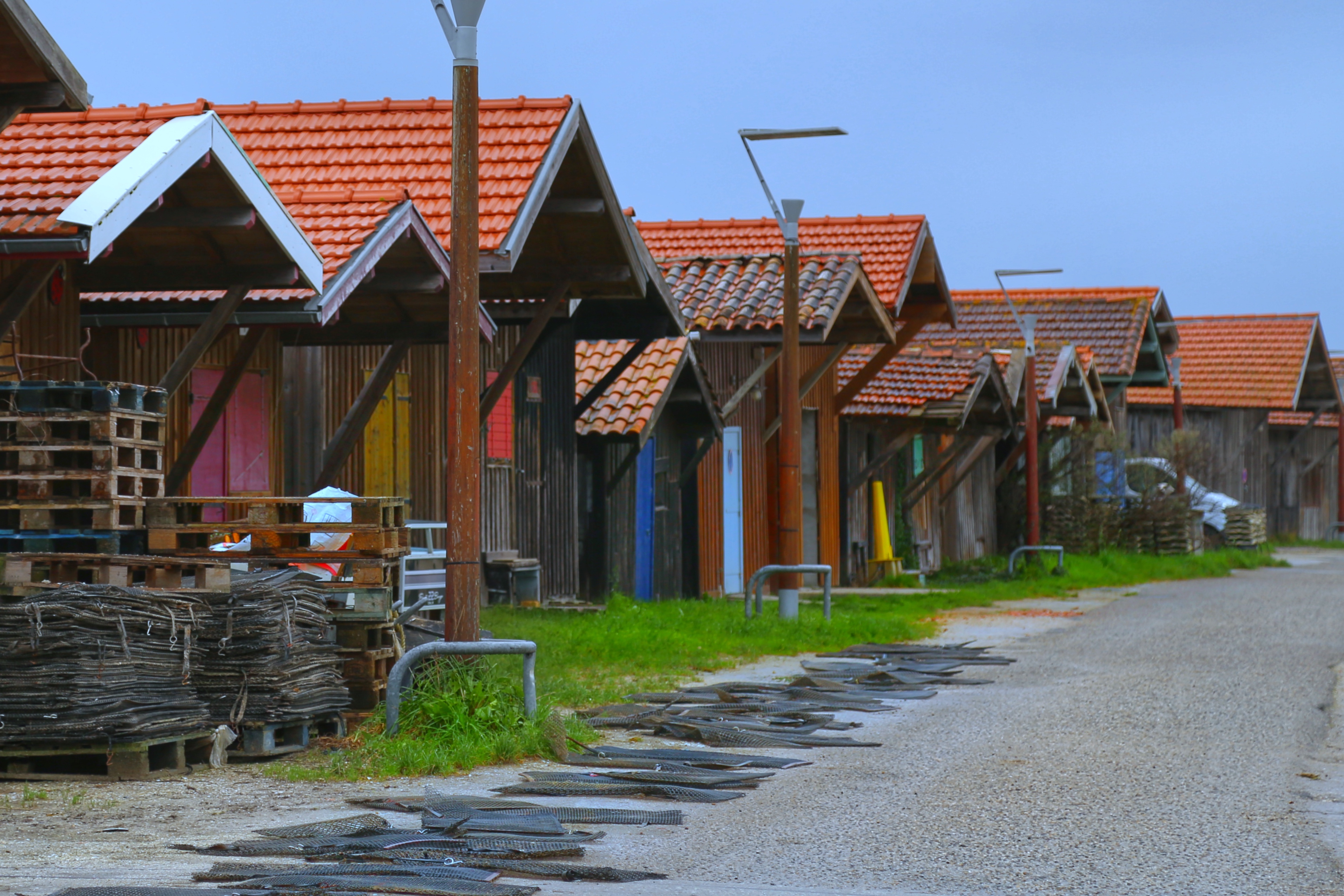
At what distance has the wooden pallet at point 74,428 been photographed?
893cm

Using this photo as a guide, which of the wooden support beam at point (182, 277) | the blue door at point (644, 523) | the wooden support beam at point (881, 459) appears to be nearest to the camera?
the wooden support beam at point (182, 277)

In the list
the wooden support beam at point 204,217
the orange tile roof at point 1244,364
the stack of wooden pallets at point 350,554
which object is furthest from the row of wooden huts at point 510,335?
the orange tile roof at point 1244,364

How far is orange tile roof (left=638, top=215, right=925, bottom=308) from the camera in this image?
77.6 feet

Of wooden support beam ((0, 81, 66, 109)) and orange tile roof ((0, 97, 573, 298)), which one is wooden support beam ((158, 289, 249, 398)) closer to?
orange tile roof ((0, 97, 573, 298))

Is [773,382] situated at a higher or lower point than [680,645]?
higher

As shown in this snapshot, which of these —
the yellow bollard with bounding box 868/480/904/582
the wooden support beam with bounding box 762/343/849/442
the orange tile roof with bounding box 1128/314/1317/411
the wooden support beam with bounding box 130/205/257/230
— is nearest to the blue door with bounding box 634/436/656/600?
the wooden support beam with bounding box 762/343/849/442

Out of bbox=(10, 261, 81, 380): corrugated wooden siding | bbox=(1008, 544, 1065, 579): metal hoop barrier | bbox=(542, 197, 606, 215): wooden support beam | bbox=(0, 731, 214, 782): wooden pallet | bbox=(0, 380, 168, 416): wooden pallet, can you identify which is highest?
bbox=(542, 197, 606, 215): wooden support beam

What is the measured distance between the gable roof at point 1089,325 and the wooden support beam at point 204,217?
25.1m

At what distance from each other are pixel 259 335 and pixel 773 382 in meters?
13.0

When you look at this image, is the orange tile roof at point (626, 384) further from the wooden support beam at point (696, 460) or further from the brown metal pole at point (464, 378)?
the brown metal pole at point (464, 378)

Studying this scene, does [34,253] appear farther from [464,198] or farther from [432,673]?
[432,673]

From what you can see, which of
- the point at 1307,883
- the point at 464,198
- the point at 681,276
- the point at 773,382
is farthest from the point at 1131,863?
the point at 773,382

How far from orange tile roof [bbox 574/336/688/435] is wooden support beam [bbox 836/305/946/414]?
497 cm

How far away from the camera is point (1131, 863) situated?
6469mm
